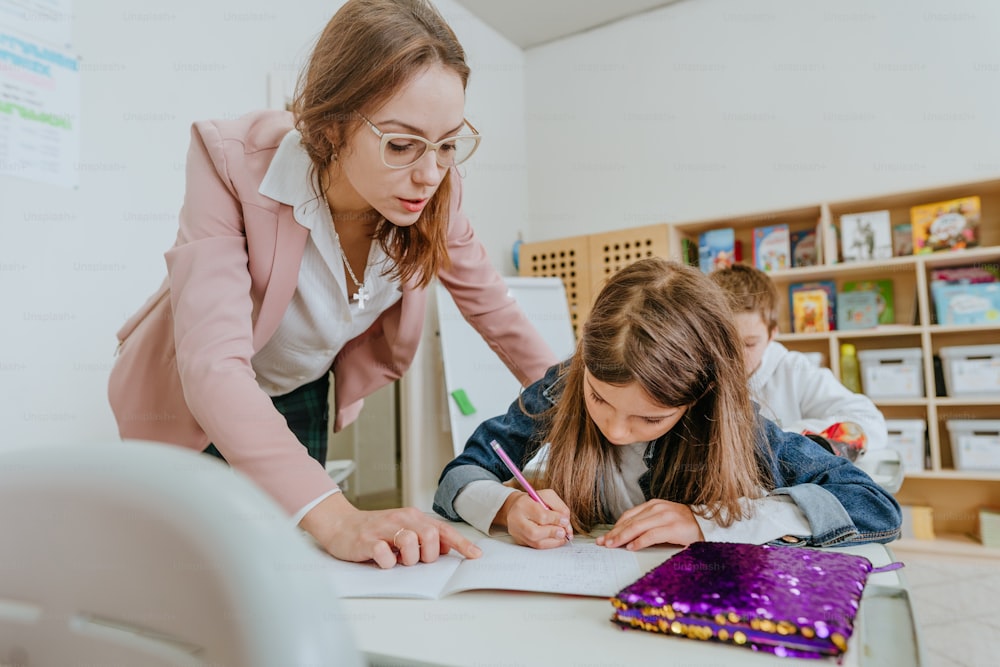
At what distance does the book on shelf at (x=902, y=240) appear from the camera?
2.97 meters

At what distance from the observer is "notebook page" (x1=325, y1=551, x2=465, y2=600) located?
0.65 m

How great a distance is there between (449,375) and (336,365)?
177 centimetres

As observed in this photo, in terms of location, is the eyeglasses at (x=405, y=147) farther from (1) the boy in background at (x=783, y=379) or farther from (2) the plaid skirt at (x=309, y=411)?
(1) the boy in background at (x=783, y=379)

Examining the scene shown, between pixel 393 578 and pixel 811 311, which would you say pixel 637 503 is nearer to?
pixel 393 578

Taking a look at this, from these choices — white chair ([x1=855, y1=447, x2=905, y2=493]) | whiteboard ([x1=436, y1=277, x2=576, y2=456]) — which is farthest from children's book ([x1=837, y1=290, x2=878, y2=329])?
white chair ([x1=855, y1=447, x2=905, y2=493])

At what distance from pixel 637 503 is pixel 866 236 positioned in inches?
94.4

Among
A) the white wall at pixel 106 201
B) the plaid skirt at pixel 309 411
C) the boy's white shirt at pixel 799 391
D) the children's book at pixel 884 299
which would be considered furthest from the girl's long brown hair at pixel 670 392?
the children's book at pixel 884 299

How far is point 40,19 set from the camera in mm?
1705

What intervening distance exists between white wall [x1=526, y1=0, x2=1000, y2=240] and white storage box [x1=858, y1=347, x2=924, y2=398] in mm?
665

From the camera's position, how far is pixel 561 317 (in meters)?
3.36

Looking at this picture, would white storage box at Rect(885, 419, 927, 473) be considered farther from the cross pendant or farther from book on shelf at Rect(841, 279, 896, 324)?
the cross pendant

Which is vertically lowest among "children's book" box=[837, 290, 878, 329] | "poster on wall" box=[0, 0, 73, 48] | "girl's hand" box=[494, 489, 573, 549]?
Result: "girl's hand" box=[494, 489, 573, 549]

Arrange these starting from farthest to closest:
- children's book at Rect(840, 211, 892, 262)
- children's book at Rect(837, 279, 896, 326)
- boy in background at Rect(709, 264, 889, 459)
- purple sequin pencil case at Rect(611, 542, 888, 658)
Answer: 1. children's book at Rect(837, 279, 896, 326)
2. children's book at Rect(840, 211, 892, 262)
3. boy in background at Rect(709, 264, 889, 459)
4. purple sequin pencil case at Rect(611, 542, 888, 658)

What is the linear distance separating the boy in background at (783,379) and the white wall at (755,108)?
1.22m
